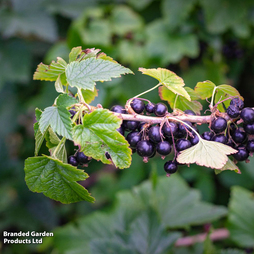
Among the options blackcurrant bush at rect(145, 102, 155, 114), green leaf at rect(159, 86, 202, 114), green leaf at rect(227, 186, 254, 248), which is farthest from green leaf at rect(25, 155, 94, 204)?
green leaf at rect(227, 186, 254, 248)

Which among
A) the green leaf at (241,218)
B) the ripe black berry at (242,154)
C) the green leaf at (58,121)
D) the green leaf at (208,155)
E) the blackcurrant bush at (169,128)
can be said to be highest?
the green leaf at (58,121)

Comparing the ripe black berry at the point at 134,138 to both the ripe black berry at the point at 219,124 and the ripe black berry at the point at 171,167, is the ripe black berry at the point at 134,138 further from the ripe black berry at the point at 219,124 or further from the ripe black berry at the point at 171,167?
the ripe black berry at the point at 219,124

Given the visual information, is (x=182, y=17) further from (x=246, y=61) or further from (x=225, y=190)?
(x=225, y=190)

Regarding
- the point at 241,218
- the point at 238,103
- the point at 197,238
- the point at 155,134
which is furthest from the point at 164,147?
the point at 197,238

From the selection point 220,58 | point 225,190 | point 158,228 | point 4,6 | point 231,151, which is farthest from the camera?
point 225,190

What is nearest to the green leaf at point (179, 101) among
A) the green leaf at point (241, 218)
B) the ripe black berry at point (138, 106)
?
the ripe black berry at point (138, 106)

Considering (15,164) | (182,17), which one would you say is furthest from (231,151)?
(15,164)
